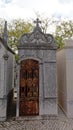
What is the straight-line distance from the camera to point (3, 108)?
8.66 m

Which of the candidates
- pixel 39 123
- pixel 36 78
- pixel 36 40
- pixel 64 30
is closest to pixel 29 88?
pixel 36 78

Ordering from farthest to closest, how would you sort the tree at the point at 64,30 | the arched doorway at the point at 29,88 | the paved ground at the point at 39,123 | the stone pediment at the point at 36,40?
the tree at the point at 64,30, the stone pediment at the point at 36,40, the arched doorway at the point at 29,88, the paved ground at the point at 39,123

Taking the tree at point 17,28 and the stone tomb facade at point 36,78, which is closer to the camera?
the stone tomb facade at point 36,78

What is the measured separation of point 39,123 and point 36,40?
392 centimetres

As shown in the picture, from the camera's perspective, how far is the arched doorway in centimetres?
885

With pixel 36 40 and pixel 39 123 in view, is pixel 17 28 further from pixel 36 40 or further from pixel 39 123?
pixel 39 123

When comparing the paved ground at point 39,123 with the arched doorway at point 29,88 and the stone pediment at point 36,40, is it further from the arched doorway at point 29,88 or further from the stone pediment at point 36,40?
the stone pediment at point 36,40

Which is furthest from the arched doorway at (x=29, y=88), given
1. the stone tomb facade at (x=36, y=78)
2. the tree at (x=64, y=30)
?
the tree at (x=64, y=30)

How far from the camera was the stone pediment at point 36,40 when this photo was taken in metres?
8.97

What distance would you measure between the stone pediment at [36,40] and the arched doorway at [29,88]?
0.79 m

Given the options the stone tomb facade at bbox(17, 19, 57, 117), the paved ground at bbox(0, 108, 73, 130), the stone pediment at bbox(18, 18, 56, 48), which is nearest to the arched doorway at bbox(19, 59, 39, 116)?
the stone tomb facade at bbox(17, 19, 57, 117)

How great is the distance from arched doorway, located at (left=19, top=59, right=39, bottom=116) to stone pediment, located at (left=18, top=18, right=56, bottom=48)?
2.61 feet

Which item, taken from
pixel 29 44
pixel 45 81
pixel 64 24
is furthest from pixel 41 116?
pixel 64 24

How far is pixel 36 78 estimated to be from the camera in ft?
29.5
